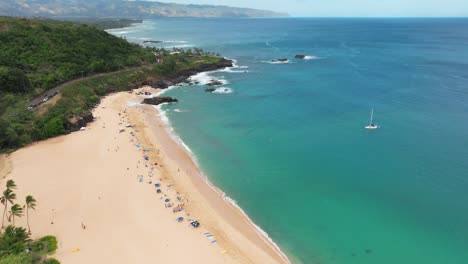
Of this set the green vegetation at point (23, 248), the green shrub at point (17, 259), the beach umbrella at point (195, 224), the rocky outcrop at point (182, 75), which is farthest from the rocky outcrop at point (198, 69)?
the green shrub at point (17, 259)

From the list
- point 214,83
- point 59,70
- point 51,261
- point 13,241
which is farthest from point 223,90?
point 51,261

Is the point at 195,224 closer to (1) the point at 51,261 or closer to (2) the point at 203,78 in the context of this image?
(1) the point at 51,261

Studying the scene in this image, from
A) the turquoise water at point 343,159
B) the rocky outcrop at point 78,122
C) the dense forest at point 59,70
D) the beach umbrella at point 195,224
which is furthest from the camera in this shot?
the rocky outcrop at point 78,122

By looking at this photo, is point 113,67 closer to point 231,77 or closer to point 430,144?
point 231,77

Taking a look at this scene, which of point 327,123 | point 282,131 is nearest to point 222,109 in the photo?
point 282,131

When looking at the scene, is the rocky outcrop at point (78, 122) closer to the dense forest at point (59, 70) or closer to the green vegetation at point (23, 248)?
the dense forest at point (59, 70)
